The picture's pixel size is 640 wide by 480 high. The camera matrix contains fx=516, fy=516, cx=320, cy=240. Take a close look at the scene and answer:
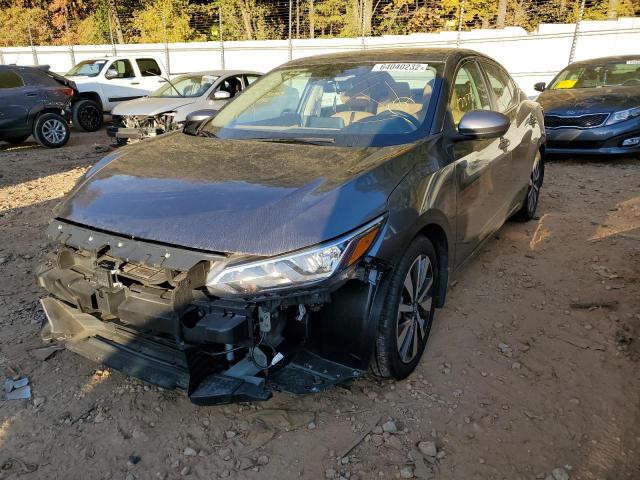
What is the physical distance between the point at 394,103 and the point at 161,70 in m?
12.3

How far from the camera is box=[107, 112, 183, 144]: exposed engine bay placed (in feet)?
29.6

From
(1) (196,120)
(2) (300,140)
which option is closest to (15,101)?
(1) (196,120)

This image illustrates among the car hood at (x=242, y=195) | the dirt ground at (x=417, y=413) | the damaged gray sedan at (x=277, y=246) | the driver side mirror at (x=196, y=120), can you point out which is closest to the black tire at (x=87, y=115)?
the dirt ground at (x=417, y=413)

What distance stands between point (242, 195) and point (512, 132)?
263 cm

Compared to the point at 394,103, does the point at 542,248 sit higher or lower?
lower

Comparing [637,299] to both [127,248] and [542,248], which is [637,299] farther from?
[127,248]

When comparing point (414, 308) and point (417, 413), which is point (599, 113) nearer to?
point (414, 308)

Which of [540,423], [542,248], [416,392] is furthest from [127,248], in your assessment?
[542,248]

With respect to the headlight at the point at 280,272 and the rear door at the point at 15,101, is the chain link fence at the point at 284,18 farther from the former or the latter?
the headlight at the point at 280,272

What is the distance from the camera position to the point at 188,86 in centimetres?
1010

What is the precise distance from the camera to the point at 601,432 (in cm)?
238

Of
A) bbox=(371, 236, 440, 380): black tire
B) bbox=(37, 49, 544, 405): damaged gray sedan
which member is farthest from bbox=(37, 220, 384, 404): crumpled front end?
bbox=(371, 236, 440, 380): black tire

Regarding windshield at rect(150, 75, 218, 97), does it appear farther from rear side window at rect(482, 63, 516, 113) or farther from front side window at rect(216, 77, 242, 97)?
rear side window at rect(482, 63, 516, 113)

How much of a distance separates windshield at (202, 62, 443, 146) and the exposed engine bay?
5731 millimetres
